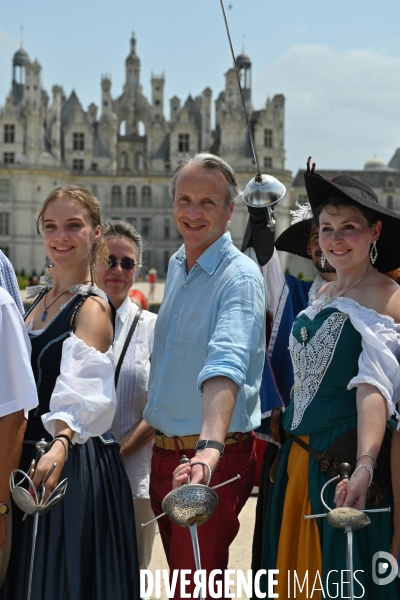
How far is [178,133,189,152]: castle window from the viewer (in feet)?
161

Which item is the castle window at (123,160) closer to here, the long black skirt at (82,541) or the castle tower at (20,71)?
the castle tower at (20,71)

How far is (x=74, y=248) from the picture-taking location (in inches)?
109

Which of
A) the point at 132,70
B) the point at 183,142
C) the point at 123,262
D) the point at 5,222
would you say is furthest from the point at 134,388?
the point at 132,70

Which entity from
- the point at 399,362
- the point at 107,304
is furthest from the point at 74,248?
the point at 399,362

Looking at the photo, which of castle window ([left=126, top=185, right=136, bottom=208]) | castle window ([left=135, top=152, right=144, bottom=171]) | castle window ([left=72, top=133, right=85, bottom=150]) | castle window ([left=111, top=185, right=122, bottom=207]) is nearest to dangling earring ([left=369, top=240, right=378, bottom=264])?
castle window ([left=126, top=185, right=136, bottom=208])

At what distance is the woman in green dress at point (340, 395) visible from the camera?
2.37m

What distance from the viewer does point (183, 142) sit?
161 feet

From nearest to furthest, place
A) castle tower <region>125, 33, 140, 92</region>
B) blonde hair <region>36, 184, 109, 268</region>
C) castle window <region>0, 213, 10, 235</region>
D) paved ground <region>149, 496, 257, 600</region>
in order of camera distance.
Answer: blonde hair <region>36, 184, 109, 268</region> < paved ground <region>149, 496, 257, 600</region> < castle window <region>0, 213, 10, 235</region> < castle tower <region>125, 33, 140, 92</region>

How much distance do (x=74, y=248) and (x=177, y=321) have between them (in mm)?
472

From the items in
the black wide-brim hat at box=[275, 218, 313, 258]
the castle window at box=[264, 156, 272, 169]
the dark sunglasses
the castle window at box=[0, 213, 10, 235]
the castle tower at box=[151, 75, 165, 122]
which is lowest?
the dark sunglasses

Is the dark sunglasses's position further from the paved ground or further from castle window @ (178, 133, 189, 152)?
castle window @ (178, 133, 189, 152)

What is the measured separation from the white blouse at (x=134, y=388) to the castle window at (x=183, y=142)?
1831 inches

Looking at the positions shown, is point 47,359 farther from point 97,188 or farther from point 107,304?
point 97,188

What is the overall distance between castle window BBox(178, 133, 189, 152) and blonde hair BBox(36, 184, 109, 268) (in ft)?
154
